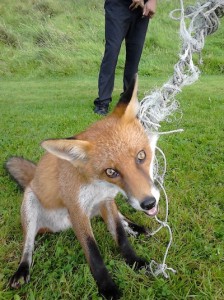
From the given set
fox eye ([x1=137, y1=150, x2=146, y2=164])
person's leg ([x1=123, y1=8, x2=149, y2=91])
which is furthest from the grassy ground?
person's leg ([x1=123, y1=8, x2=149, y2=91])

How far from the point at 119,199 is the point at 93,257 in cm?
108

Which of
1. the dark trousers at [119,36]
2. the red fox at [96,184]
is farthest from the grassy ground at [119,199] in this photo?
the dark trousers at [119,36]

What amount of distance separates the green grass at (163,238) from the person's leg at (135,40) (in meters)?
1.49

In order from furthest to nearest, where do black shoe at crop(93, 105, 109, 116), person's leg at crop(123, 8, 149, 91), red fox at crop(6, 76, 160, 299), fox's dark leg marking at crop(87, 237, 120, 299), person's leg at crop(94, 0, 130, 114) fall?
1. black shoe at crop(93, 105, 109, 116)
2. person's leg at crop(123, 8, 149, 91)
3. person's leg at crop(94, 0, 130, 114)
4. fox's dark leg marking at crop(87, 237, 120, 299)
5. red fox at crop(6, 76, 160, 299)

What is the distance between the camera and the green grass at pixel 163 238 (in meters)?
2.48

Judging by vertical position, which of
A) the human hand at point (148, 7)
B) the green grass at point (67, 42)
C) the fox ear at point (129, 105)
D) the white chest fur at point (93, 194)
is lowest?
the green grass at point (67, 42)

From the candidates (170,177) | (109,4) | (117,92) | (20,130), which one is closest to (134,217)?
(170,177)

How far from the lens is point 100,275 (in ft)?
8.26

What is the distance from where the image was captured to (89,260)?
2.59 metres

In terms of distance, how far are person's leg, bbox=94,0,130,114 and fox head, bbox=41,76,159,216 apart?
11.9ft

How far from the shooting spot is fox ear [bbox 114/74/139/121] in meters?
2.58

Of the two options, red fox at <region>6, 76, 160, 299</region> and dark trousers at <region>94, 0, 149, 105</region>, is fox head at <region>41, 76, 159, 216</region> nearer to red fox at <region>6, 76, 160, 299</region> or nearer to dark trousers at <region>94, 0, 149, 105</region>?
red fox at <region>6, 76, 160, 299</region>

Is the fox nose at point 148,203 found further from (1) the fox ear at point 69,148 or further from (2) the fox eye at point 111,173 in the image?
(1) the fox ear at point 69,148

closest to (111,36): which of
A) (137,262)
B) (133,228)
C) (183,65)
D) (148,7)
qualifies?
(148,7)
